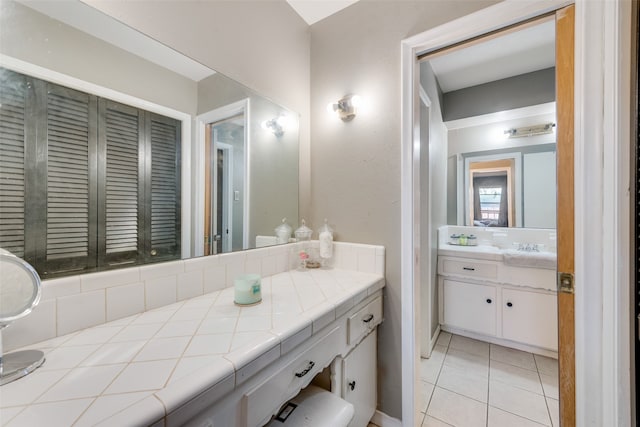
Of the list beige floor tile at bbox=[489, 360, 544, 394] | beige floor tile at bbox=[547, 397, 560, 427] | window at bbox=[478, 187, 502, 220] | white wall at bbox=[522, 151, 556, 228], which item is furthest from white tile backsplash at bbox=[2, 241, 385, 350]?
white wall at bbox=[522, 151, 556, 228]

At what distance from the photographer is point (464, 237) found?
102 inches

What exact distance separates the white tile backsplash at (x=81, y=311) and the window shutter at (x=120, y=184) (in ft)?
0.36

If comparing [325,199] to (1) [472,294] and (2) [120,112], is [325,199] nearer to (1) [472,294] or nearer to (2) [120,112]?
(2) [120,112]

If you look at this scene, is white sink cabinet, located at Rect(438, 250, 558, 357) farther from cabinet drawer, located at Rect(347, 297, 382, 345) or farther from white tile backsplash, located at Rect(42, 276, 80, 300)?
white tile backsplash, located at Rect(42, 276, 80, 300)

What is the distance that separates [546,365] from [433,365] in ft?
2.88

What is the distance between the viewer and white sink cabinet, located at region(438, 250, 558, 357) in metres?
1.96

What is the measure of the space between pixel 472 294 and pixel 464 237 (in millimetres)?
621

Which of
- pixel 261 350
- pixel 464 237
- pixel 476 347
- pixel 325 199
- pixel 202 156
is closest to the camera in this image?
pixel 261 350

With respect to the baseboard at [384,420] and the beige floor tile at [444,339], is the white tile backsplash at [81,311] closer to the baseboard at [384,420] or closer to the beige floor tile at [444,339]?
the baseboard at [384,420]

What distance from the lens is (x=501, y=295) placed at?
6.95 ft

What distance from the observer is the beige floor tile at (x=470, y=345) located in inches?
83.0

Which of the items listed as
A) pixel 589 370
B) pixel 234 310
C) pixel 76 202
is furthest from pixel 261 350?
pixel 589 370

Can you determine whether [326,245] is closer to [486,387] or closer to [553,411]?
[486,387]

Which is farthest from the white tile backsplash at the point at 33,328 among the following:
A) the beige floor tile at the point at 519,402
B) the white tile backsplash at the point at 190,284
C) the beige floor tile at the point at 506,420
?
the beige floor tile at the point at 519,402
